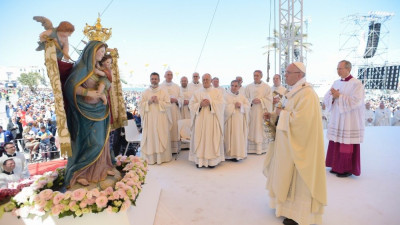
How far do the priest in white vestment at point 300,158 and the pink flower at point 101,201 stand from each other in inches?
83.7

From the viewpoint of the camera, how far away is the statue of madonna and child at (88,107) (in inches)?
105

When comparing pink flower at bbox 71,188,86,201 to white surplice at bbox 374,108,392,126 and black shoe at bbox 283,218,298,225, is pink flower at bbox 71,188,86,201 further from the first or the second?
white surplice at bbox 374,108,392,126

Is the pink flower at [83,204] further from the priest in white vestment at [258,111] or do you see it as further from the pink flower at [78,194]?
the priest in white vestment at [258,111]

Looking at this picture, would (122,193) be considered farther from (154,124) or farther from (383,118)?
(383,118)

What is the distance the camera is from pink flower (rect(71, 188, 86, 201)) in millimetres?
2533

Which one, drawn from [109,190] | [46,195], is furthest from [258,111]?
[46,195]

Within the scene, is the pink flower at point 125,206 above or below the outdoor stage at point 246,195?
above

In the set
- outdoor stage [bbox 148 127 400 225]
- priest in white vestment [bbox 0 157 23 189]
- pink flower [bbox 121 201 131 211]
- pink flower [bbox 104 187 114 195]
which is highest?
pink flower [bbox 104 187 114 195]

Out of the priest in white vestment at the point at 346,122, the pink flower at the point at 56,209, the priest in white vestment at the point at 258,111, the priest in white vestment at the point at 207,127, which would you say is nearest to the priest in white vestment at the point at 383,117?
the priest in white vestment at the point at 258,111

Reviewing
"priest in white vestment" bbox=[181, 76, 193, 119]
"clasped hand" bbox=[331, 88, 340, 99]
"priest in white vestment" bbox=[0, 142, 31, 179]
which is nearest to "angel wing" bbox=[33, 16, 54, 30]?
"priest in white vestment" bbox=[0, 142, 31, 179]

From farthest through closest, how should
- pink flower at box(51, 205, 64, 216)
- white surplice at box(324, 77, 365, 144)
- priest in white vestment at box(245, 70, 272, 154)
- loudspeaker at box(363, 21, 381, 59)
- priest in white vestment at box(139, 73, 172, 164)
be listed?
1. loudspeaker at box(363, 21, 381, 59)
2. priest in white vestment at box(245, 70, 272, 154)
3. priest in white vestment at box(139, 73, 172, 164)
4. white surplice at box(324, 77, 365, 144)
5. pink flower at box(51, 205, 64, 216)

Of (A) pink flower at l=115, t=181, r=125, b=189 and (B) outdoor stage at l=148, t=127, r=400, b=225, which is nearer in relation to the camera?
(A) pink flower at l=115, t=181, r=125, b=189

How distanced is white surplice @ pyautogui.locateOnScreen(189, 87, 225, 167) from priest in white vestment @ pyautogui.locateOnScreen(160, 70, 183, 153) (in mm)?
1304

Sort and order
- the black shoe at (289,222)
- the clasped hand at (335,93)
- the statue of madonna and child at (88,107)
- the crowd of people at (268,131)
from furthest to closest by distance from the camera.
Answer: the clasped hand at (335,93) < the black shoe at (289,222) < the crowd of people at (268,131) < the statue of madonna and child at (88,107)
